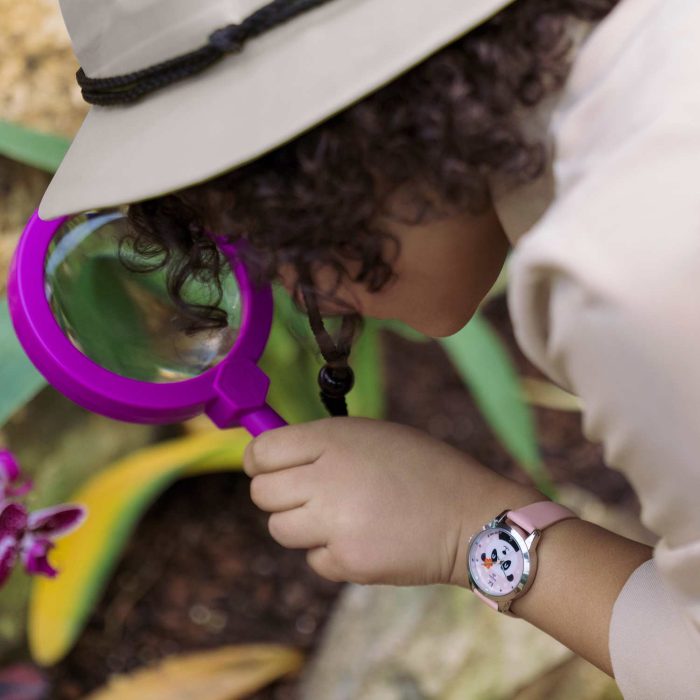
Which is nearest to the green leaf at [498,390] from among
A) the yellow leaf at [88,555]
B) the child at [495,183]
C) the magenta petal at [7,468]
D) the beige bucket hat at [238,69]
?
the yellow leaf at [88,555]

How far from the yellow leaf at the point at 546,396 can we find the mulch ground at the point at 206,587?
10cm

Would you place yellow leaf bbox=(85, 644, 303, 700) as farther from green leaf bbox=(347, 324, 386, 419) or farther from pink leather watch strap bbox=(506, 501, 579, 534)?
pink leather watch strap bbox=(506, 501, 579, 534)

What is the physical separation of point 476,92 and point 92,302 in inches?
18.8

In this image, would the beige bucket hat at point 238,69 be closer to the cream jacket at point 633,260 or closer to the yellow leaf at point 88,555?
the cream jacket at point 633,260

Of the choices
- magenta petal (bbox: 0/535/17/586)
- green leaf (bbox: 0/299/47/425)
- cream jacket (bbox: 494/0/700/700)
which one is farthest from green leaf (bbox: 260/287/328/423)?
cream jacket (bbox: 494/0/700/700)

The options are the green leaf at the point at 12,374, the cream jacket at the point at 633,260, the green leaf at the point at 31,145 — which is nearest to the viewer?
the cream jacket at the point at 633,260

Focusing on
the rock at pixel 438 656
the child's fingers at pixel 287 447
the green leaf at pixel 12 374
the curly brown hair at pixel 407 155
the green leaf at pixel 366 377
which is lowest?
the rock at pixel 438 656

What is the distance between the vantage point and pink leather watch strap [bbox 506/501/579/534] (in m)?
0.85

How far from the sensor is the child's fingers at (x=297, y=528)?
873 millimetres

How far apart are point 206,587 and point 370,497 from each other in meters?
0.69

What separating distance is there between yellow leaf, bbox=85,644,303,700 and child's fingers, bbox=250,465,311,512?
1.86 feet

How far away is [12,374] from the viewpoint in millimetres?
1096

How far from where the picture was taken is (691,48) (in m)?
0.62

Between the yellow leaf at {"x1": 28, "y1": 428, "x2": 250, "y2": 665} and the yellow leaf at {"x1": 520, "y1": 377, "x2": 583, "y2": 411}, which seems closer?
the yellow leaf at {"x1": 28, "y1": 428, "x2": 250, "y2": 665}
